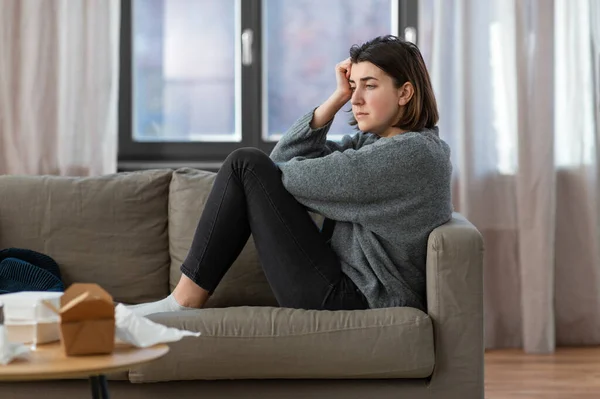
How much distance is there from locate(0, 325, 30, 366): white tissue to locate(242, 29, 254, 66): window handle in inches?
→ 94.4

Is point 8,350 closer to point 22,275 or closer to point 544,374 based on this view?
point 22,275

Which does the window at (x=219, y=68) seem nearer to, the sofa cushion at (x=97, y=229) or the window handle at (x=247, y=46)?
the window handle at (x=247, y=46)

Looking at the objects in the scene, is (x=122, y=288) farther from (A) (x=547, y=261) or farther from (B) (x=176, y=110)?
(A) (x=547, y=261)

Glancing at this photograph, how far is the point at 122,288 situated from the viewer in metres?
2.79

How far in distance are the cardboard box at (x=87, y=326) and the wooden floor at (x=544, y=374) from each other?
170cm

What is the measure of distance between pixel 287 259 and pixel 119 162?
5.24 feet

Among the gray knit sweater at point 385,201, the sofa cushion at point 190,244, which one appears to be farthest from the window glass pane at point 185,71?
the gray knit sweater at point 385,201

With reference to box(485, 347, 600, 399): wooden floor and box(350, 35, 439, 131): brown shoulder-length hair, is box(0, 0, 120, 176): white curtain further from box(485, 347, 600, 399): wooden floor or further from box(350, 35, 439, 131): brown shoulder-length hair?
box(485, 347, 600, 399): wooden floor

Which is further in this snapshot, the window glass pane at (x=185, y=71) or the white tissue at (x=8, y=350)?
the window glass pane at (x=185, y=71)

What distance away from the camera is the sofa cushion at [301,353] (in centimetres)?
222

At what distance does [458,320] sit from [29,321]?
1.07 meters

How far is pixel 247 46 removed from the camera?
3.81 metres

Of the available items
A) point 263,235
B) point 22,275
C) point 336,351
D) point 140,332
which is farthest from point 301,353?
point 22,275

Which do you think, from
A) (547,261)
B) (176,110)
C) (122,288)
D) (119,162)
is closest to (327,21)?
(176,110)
